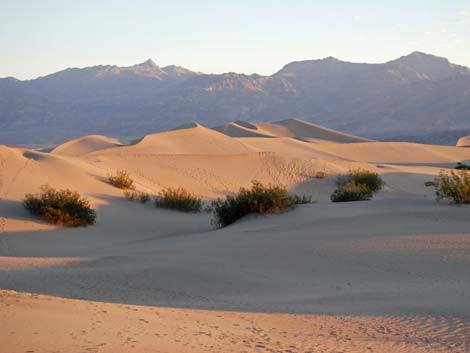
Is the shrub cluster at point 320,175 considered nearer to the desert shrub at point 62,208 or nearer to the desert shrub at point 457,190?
the desert shrub at point 457,190

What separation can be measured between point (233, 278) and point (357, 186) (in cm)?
1853

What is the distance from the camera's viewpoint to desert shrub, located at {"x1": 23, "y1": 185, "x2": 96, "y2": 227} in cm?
2145

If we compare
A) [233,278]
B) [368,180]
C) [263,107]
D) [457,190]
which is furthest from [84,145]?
[263,107]

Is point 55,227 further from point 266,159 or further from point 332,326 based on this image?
point 266,159

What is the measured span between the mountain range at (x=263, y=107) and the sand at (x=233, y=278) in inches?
4746

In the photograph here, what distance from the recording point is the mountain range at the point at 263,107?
151250mm

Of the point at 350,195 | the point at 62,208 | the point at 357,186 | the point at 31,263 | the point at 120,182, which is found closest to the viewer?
the point at 31,263

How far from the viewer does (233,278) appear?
12.4 metres

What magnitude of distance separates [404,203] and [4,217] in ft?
39.4

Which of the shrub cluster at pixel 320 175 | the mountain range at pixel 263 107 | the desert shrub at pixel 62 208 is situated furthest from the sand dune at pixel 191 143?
the mountain range at pixel 263 107

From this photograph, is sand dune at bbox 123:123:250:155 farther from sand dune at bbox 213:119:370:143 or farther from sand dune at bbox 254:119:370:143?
sand dune at bbox 254:119:370:143

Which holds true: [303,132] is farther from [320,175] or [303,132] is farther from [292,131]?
[320,175]

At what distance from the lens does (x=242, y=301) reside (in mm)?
10625

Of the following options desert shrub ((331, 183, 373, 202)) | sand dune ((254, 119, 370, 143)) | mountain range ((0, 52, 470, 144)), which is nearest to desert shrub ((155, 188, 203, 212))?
desert shrub ((331, 183, 373, 202))
